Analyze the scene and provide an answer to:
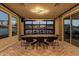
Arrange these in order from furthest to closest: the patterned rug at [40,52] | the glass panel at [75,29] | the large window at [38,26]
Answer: the large window at [38,26] < the glass panel at [75,29] < the patterned rug at [40,52]

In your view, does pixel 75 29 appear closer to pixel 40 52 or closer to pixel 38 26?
pixel 40 52

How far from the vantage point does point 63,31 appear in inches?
431

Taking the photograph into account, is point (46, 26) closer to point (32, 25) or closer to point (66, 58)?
point (32, 25)

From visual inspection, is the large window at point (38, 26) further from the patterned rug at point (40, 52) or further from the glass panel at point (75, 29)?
the patterned rug at point (40, 52)

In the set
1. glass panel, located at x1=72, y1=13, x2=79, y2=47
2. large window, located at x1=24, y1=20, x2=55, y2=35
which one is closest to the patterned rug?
glass panel, located at x1=72, y1=13, x2=79, y2=47

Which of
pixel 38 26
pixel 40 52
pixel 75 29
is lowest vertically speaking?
pixel 40 52

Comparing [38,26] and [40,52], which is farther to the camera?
[38,26]

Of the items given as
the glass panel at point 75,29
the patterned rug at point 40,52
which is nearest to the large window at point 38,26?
the glass panel at point 75,29

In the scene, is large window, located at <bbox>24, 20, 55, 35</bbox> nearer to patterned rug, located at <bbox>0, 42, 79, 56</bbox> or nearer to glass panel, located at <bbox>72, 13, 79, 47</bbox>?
glass panel, located at <bbox>72, 13, 79, 47</bbox>

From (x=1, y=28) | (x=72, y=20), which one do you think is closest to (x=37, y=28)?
(x=72, y=20)

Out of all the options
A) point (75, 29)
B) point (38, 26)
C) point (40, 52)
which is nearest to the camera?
point (40, 52)

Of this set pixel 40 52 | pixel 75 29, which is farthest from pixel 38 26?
pixel 40 52

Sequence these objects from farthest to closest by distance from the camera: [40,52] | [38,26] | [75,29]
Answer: [38,26] → [75,29] → [40,52]

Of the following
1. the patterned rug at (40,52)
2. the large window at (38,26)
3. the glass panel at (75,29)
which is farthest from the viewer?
the large window at (38,26)
